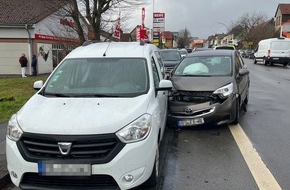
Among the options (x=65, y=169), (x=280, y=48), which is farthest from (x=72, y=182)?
(x=280, y=48)

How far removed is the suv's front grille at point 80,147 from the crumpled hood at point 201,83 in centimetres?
361

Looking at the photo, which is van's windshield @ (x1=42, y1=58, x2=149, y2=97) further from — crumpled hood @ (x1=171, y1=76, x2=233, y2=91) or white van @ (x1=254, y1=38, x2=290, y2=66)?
white van @ (x1=254, y1=38, x2=290, y2=66)

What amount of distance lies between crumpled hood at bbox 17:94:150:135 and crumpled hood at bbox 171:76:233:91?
2.70 m

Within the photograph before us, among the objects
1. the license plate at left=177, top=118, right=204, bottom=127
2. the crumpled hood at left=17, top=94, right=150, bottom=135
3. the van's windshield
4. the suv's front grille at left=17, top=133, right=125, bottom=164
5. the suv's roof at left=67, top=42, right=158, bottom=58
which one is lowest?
the license plate at left=177, top=118, right=204, bottom=127

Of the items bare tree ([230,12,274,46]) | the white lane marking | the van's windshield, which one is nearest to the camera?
the white lane marking

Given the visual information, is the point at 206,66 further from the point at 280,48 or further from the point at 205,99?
the point at 280,48

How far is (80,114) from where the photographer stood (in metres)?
3.73

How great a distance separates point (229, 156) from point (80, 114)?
2.78 meters

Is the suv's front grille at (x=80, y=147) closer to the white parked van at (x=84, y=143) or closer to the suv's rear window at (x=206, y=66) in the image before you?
the white parked van at (x=84, y=143)

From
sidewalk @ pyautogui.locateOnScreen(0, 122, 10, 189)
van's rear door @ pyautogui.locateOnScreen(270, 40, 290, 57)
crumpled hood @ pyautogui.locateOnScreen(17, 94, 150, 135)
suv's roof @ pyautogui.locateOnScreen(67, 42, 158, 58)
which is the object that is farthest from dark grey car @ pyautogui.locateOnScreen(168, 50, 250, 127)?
van's rear door @ pyautogui.locateOnScreen(270, 40, 290, 57)

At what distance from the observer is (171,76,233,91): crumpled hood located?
22.2 feet

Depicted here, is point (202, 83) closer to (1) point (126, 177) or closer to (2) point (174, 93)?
(2) point (174, 93)

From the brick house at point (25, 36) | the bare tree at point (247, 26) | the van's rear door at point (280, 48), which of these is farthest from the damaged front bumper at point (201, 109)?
the bare tree at point (247, 26)

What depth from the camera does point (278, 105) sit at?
32.4 ft
